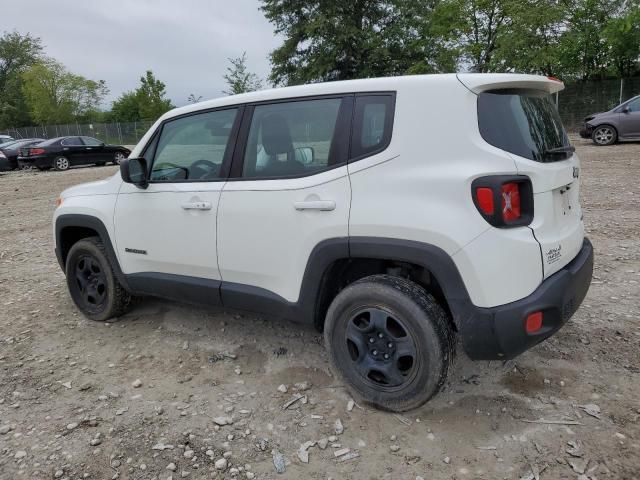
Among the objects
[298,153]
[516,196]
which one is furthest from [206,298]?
[516,196]

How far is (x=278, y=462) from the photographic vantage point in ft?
8.20

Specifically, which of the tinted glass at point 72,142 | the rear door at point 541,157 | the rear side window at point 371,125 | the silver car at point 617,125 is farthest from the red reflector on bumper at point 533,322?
the tinted glass at point 72,142

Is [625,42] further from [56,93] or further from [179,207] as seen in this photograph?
[56,93]

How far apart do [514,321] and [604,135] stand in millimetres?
15050

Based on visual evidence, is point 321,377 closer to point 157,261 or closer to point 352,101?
point 157,261

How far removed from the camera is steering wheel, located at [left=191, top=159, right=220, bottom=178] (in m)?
3.38

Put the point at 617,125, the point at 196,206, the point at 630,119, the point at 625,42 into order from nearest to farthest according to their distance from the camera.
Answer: the point at 196,206, the point at 630,119, the point at 617,125, the point at 625,42

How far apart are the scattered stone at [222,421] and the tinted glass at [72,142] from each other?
20186mm

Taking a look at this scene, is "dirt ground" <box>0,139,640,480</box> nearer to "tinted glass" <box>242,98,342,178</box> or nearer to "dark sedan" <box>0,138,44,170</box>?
"tinted glass" <box>242,98,342,178</box>

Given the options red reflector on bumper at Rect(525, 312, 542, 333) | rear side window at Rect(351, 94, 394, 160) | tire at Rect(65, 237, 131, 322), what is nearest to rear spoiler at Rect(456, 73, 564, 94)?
rear side window at Rect(351, 94, 394, 160)

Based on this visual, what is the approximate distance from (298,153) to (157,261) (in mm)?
1408

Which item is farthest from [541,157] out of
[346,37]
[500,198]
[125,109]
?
[125,109]

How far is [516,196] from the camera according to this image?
94.8 inches

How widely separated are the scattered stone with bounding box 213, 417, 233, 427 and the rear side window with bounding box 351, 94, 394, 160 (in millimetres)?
1616
